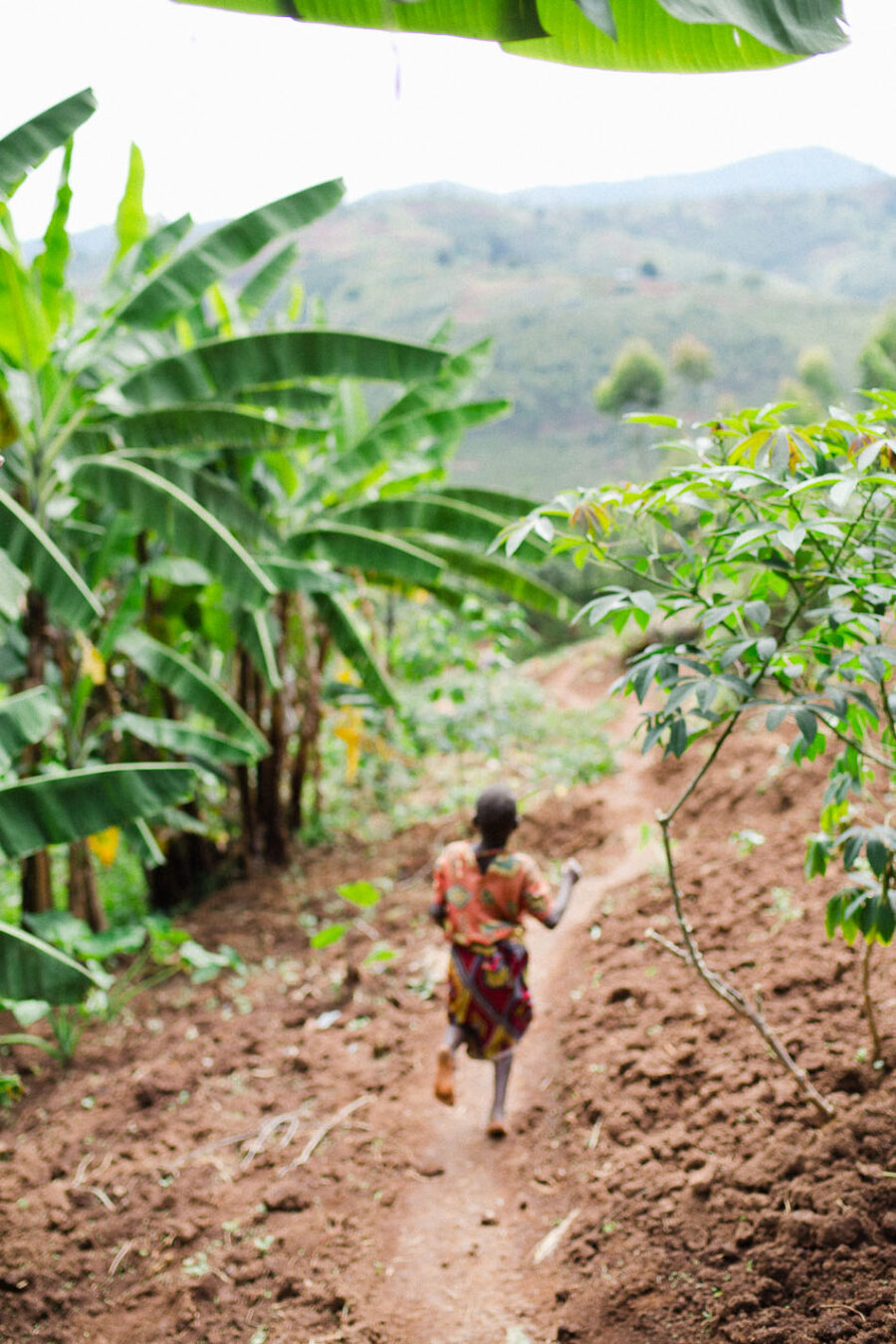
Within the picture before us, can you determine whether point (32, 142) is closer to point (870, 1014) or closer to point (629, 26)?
point (629, 26)

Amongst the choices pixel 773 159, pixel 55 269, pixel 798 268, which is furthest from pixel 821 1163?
pixel 773 159

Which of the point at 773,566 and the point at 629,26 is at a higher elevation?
the point at 629,26

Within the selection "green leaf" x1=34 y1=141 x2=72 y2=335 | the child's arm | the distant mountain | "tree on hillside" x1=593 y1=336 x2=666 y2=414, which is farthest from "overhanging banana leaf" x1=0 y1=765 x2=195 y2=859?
the distant mountain

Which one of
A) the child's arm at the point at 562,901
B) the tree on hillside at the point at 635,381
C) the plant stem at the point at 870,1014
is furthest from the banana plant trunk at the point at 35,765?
the tree on hillside at the point at 635,381

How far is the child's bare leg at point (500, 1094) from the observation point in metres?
3.85

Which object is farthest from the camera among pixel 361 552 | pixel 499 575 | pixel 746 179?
pixel 746 179

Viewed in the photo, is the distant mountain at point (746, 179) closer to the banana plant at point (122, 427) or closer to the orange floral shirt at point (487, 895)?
the banana plant at point (122, 427)

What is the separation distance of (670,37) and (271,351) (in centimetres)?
319

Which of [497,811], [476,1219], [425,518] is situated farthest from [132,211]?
[476,1219]

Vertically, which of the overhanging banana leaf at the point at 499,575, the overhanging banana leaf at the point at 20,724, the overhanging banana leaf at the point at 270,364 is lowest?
the overhanging banana leaf at the point at 499,575

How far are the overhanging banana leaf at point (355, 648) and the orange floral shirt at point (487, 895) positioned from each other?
2.75 metres

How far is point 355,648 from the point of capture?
642 cm

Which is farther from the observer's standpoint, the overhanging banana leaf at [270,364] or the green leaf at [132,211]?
the green leaf at [132,211]

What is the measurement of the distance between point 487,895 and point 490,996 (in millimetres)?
→ 447
